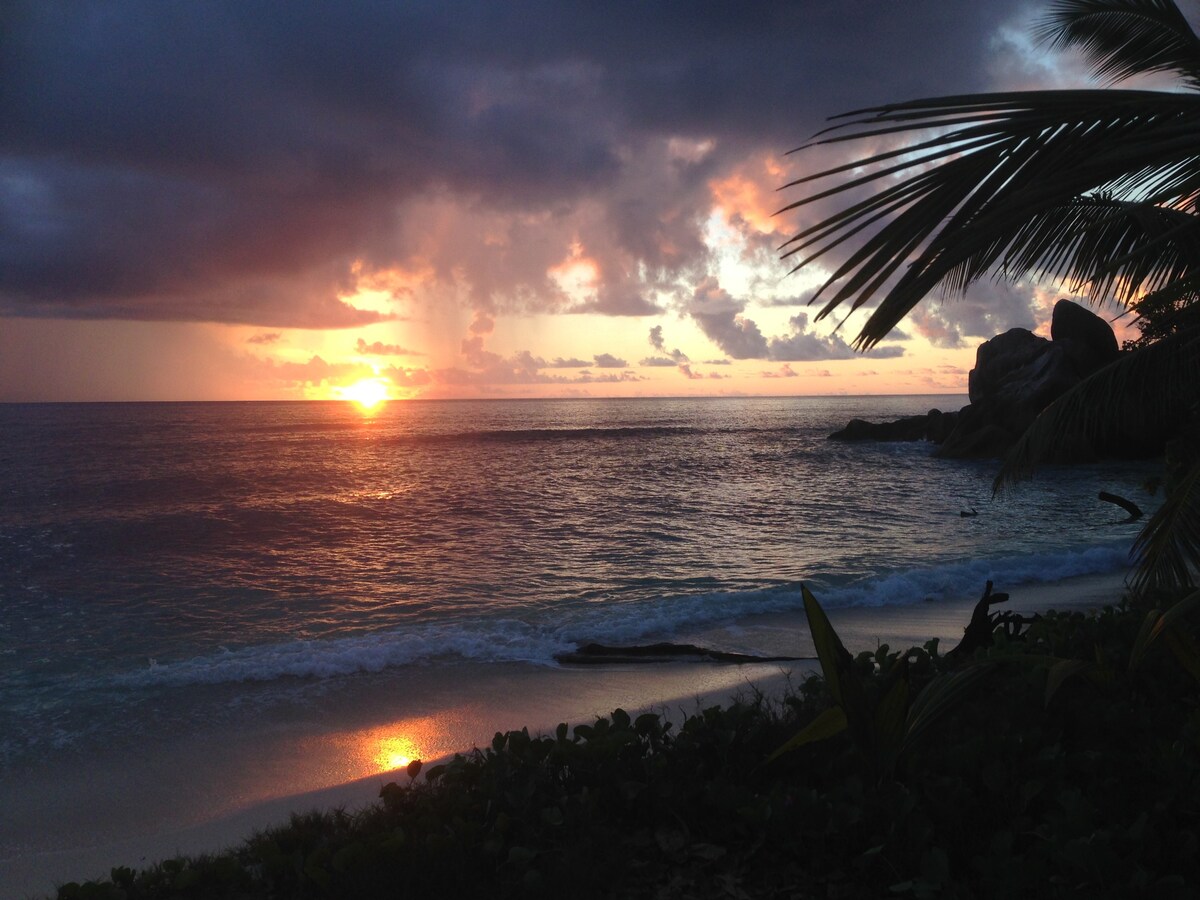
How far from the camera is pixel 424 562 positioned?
1536 centimetres

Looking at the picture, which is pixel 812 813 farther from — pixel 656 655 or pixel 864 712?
pixel 656 655

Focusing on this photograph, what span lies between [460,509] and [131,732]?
15.8 meters

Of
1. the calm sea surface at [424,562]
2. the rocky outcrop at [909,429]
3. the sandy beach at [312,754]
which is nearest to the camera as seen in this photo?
the sandy beach at [312,754]

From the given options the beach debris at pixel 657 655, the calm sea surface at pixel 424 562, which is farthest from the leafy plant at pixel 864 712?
the calm sea surface at pixel 424 562

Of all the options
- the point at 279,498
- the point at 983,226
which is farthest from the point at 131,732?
the point at 279,498

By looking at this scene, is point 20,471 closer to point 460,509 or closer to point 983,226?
point 460,509

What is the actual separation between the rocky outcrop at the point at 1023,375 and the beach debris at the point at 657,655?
2789cm

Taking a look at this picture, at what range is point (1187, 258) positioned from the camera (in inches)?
200

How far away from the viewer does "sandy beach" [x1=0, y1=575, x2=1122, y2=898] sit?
202 inches

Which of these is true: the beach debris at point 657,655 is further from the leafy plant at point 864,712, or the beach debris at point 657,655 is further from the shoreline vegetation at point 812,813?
the leafy plant at point 864,712

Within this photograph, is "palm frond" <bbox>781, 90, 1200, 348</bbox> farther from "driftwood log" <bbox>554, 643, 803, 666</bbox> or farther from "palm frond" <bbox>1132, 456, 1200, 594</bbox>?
"driftwood log" <bbox>554, 643, 803, 666</bbox>

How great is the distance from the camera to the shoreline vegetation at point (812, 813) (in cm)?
287

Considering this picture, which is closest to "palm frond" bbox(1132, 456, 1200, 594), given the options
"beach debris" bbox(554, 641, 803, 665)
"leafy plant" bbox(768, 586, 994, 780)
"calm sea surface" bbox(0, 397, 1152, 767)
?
"leafy plant" bbox(768, 586, 994, 780)

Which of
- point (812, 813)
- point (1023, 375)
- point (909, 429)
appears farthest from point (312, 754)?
point (909, 429)
